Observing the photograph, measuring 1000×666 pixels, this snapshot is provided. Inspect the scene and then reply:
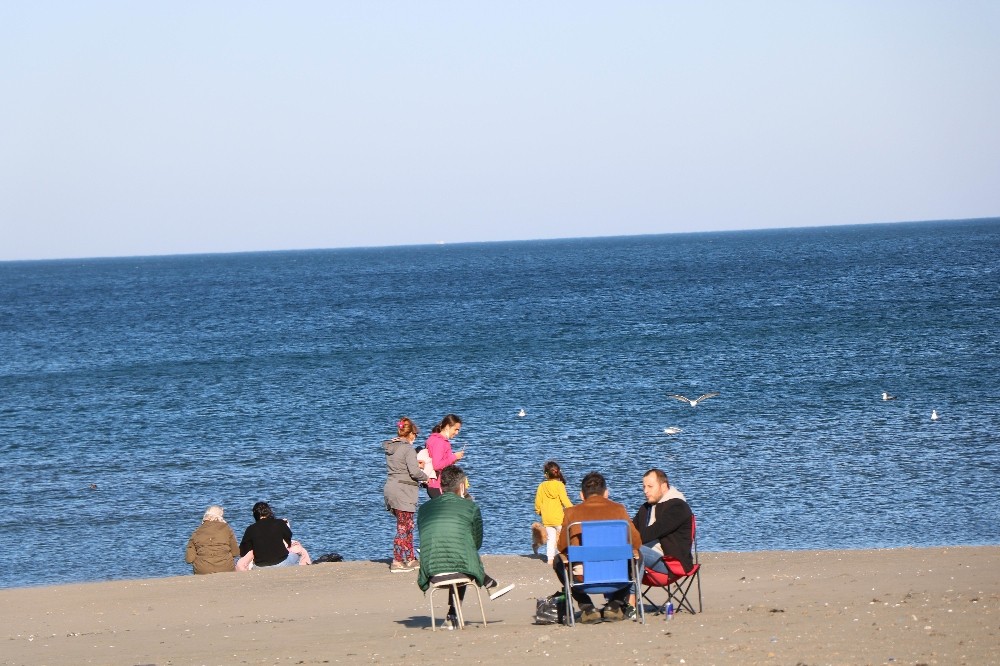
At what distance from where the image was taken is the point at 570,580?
877 cm

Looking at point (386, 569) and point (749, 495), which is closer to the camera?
point (386, 569)

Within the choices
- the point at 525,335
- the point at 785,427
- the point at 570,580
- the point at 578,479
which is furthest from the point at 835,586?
the point at 525,335

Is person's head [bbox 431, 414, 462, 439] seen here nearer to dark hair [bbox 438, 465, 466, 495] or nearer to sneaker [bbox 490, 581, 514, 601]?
sneaker [bbox 490, 581, 514, 601]

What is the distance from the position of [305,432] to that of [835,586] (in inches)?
828

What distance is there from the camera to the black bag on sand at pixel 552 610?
905 centimetres

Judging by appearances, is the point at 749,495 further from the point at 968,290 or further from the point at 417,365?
the point at 968,290

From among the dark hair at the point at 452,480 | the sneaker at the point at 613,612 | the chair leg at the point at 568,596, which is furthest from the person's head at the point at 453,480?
the sneaker at the point at 613,612

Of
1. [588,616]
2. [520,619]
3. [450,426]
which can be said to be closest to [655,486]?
[588,616]

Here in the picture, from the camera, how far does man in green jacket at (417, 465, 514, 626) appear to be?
354 inches

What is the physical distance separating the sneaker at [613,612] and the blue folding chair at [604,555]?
465 millimetres

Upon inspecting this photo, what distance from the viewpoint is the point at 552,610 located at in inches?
360

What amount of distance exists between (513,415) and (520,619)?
70.7 feet

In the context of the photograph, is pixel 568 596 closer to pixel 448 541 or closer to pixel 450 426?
pixel 448 541

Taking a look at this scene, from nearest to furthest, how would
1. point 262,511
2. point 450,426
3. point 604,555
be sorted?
point 604,555, point 450,426, point 262,511
